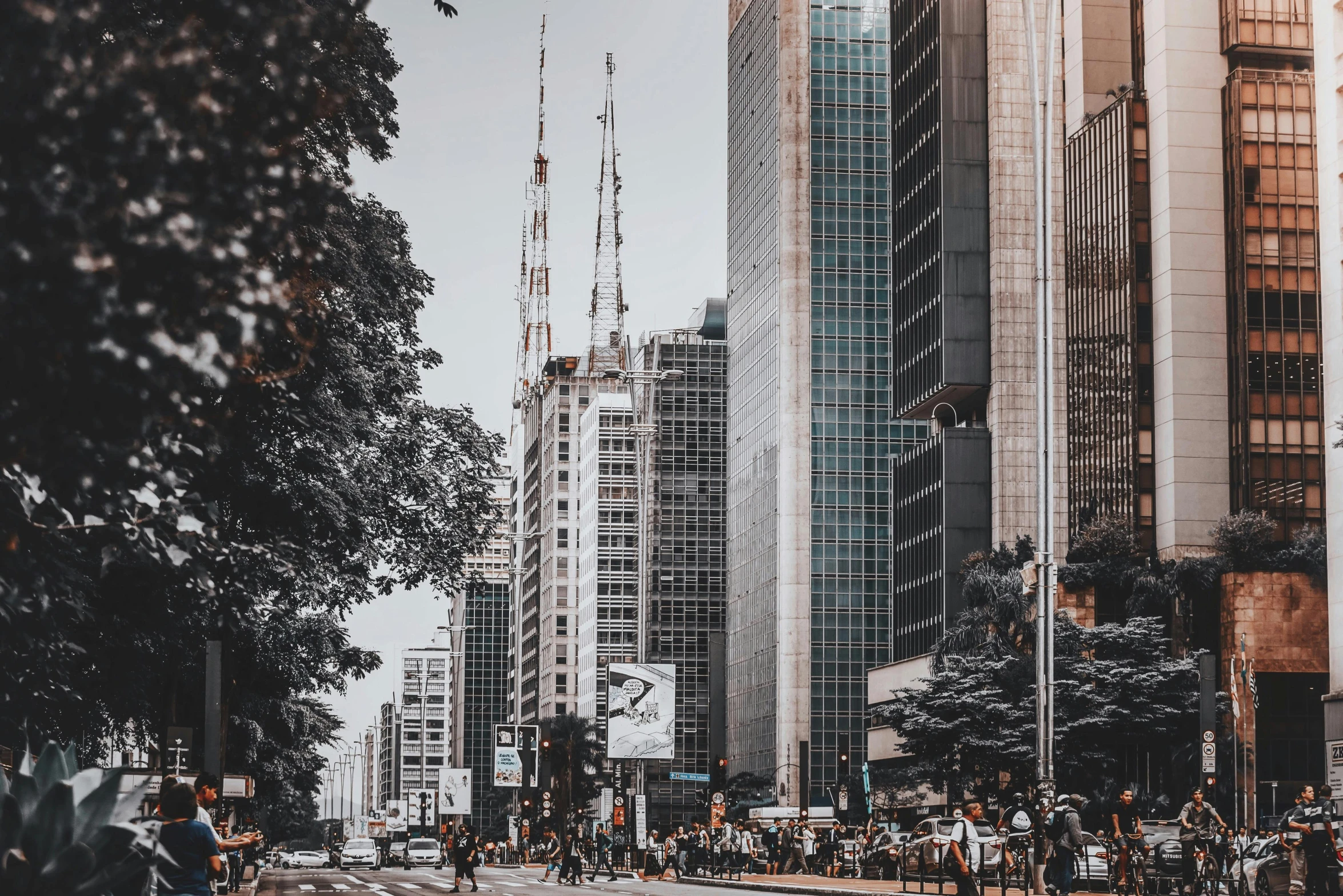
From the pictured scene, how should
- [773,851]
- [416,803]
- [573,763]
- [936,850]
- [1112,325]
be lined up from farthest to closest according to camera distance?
[416,803]
[573,763]
[1112,325]
[773,851]
[936,850]

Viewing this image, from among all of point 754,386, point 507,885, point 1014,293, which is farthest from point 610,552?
point 507,885

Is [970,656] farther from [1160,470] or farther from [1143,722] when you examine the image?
[1160,470]

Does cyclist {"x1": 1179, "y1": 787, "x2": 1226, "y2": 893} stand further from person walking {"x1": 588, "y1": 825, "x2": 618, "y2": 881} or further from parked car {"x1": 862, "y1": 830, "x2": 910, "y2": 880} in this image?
person walking {"x1": 588, "y1": 825, "x2": 618, "y2": 881}

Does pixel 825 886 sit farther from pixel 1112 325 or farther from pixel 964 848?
pixel 1112 325

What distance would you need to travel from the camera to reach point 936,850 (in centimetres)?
3422

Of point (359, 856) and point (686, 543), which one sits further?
point (686, 543)

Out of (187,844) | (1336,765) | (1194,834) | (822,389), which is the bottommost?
(1336,765)

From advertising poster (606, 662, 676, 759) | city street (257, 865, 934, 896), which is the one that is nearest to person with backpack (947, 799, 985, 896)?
city street (257, 865, 934, 896)

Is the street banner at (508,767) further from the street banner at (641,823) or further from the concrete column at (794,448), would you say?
the street banner at (641,823)

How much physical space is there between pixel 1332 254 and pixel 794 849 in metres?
27.1

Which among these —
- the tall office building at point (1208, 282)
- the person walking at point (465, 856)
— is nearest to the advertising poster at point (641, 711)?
the person walking at point (465, 856)

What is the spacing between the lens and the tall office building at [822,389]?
140m

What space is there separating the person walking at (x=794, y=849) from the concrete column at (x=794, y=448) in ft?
258

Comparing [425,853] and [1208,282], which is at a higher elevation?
[1208,282]
